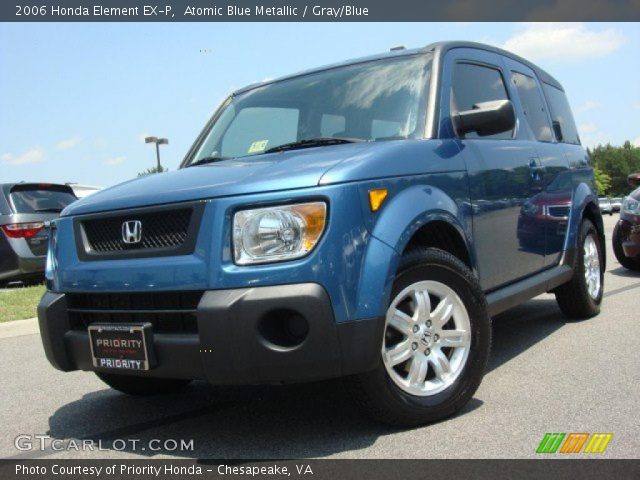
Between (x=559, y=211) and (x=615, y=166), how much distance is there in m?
131

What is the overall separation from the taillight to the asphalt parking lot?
14.3ft

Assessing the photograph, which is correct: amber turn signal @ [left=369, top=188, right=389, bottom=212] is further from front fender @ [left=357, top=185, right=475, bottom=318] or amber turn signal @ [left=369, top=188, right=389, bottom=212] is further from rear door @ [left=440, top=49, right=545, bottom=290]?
rear door @ [left=440, top=49, right=545, bottom=290]

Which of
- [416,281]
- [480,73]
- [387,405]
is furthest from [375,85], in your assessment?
[387,405]

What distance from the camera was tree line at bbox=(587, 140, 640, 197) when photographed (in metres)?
121

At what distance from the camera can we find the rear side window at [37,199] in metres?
9.38

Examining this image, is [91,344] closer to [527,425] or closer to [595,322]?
[527,425]

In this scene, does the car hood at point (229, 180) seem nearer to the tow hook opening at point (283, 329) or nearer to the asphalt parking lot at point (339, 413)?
the tow hook opening at point (283, 329)

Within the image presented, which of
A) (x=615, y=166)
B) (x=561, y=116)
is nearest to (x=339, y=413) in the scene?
(x=561, y=116)

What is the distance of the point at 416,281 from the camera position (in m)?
3.24

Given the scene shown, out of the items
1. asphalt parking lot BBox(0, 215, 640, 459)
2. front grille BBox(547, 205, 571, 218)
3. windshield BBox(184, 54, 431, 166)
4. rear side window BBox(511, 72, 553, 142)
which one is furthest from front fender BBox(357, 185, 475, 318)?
rear side window BBox(511, 72, 553, 142)

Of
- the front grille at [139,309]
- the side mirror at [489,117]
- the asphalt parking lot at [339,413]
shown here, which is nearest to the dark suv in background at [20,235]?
the asphalt parking lot at [339,413]

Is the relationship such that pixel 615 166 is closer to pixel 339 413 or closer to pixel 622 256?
pixel 622 256

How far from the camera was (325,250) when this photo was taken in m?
2.84

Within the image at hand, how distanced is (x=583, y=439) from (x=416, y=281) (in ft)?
3.13
